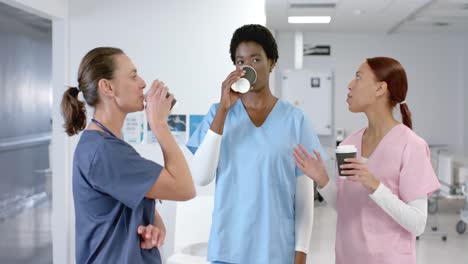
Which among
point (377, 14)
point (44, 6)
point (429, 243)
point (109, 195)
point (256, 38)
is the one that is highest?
point (377, 14)

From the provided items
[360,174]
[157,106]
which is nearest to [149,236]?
[157,106]

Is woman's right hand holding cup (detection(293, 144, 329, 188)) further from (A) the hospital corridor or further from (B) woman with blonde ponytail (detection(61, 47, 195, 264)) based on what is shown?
(B) woman with blonde ponytail (detection(61, 47, 195, 264))

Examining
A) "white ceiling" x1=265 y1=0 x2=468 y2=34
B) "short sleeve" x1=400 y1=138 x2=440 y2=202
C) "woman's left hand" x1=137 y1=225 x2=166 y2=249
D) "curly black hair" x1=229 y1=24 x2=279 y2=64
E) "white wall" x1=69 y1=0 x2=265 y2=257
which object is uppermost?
"white ceiling" x1=265 y1=0 x2=468 y2=34

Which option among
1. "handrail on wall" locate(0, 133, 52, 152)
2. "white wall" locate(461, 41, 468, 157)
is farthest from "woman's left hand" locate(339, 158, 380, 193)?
"white wall" locate(461, 41, 468, 157)

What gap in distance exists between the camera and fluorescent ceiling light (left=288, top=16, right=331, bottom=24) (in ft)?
22.3

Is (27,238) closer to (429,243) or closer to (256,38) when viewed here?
(429,243)

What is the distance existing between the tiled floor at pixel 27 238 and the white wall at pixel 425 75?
176 inches

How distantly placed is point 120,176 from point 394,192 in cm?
90

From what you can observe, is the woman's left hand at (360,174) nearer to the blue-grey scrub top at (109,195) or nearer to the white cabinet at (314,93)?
the blue-grey scrub top at (109,195)

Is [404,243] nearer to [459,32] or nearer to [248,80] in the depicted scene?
[248,80]

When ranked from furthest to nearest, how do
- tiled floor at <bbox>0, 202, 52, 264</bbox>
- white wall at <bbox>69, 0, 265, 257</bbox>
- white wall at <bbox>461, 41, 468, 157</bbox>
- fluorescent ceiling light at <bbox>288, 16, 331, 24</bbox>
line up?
white wall at <bbox>461, 41, 468, 157</bbox> < fluorescent ceiling light at <bbox>288, 16, 331, 24</bbox> < tiled floor at <bbox>0, 202, 52, 264</bbox> < white wall at <bbox>69, 0, 265, 257</bbox>

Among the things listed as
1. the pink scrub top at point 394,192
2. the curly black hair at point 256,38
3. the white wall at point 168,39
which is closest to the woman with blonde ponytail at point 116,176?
the curly black hair at point 256,38

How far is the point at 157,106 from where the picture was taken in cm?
137

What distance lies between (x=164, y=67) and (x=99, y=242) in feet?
7.37
